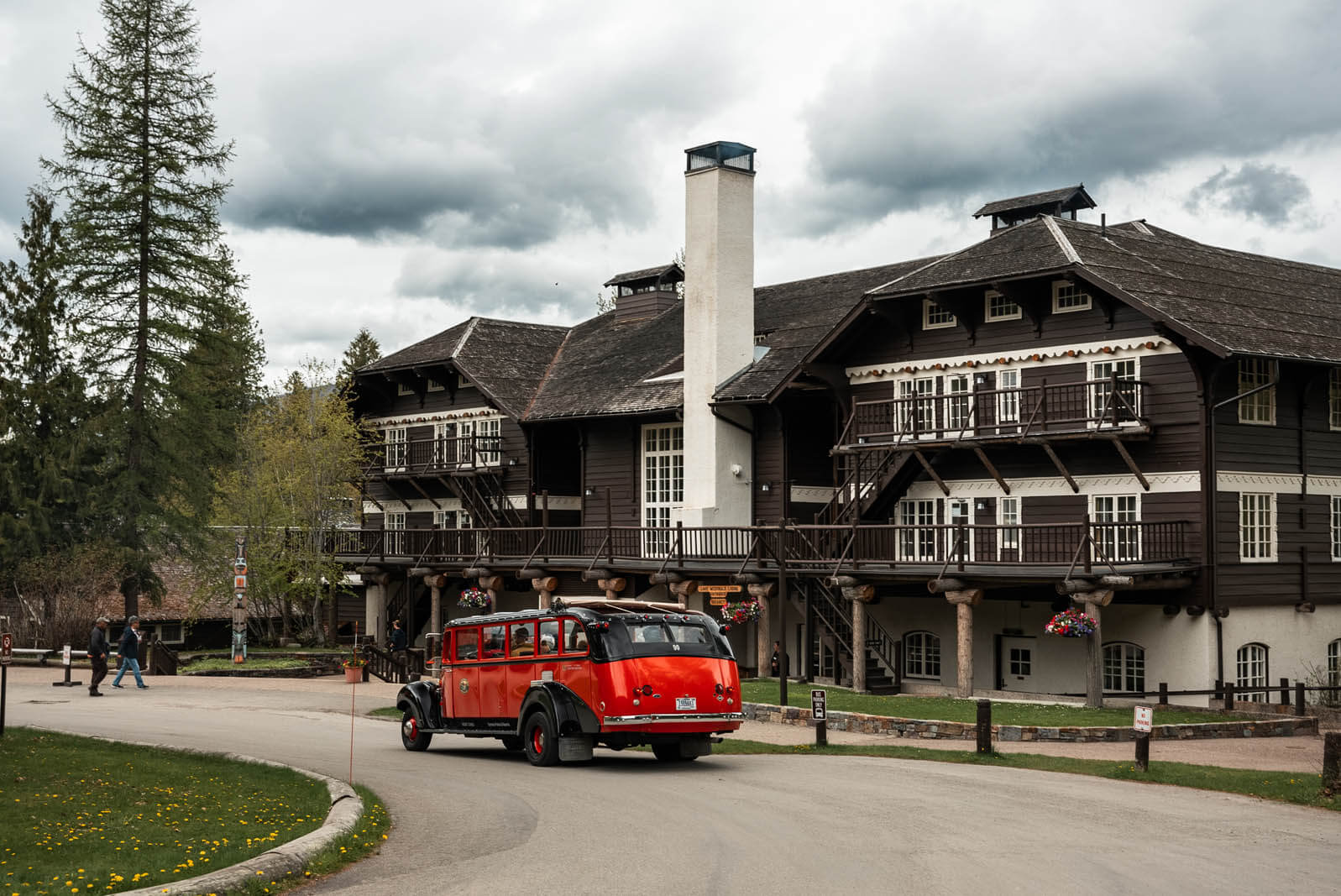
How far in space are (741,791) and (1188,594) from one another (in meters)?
16.5

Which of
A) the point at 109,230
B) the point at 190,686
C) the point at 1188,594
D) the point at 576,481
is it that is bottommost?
the point at 190,686

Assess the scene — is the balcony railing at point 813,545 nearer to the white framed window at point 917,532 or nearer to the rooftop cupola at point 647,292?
the white framed window at point 917,532

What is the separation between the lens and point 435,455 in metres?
48.6

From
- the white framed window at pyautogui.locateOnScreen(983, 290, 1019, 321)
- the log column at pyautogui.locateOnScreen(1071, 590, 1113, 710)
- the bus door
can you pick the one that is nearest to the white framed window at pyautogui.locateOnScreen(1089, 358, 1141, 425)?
the white framed window at pyautogui.locateOnScreen(983, 290, 1019, 321)

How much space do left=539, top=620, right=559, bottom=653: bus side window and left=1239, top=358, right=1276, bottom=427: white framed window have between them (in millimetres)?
17322

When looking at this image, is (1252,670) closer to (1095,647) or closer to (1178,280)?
(1095,647)

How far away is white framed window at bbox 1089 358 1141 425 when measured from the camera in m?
30.5

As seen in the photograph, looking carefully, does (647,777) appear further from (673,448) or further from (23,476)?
(23,476)

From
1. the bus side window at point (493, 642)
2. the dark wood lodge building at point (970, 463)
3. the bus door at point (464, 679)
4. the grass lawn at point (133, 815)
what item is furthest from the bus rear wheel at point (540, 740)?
the dark wood lodge building at point (970, 463)

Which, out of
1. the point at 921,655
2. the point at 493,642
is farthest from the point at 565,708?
the point at 921,655

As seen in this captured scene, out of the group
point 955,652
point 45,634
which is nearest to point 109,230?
point 45,634

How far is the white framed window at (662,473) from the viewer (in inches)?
1649

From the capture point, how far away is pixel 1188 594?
30.3m

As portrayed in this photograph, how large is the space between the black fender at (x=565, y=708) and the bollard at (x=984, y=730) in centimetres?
562
